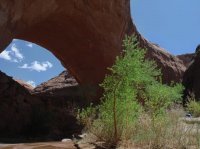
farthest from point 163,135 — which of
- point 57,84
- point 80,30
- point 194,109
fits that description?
point 57,84

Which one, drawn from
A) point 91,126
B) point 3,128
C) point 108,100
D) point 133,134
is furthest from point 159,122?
point 3,128

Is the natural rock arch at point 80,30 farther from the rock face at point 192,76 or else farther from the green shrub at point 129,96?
the rock face at point 192,76

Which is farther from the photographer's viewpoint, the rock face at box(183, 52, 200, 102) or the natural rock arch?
the rock face at box(183, 52, 200, 102)

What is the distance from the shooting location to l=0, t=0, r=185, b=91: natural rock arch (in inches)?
625

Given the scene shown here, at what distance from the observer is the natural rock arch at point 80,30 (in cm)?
1588

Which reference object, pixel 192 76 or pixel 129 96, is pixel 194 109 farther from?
pixel 192 76

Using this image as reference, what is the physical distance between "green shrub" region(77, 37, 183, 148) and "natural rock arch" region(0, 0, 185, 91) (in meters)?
7.51

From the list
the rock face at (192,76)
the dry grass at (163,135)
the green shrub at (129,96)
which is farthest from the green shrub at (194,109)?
the rock face at (192,76)

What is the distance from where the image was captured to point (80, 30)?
18.6m

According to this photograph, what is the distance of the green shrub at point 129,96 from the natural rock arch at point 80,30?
7512 millimetres

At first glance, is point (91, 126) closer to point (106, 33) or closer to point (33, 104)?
point (33, 104)

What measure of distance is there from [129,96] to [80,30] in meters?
11.3

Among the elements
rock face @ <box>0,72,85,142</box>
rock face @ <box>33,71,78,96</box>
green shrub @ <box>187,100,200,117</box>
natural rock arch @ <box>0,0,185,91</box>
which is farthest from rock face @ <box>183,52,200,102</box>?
rock face @ <box>0,72,85,142</box>

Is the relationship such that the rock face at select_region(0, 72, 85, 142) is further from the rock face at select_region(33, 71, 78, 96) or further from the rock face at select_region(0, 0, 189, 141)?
the rock face at select_region(33, 71, 78, 96)
